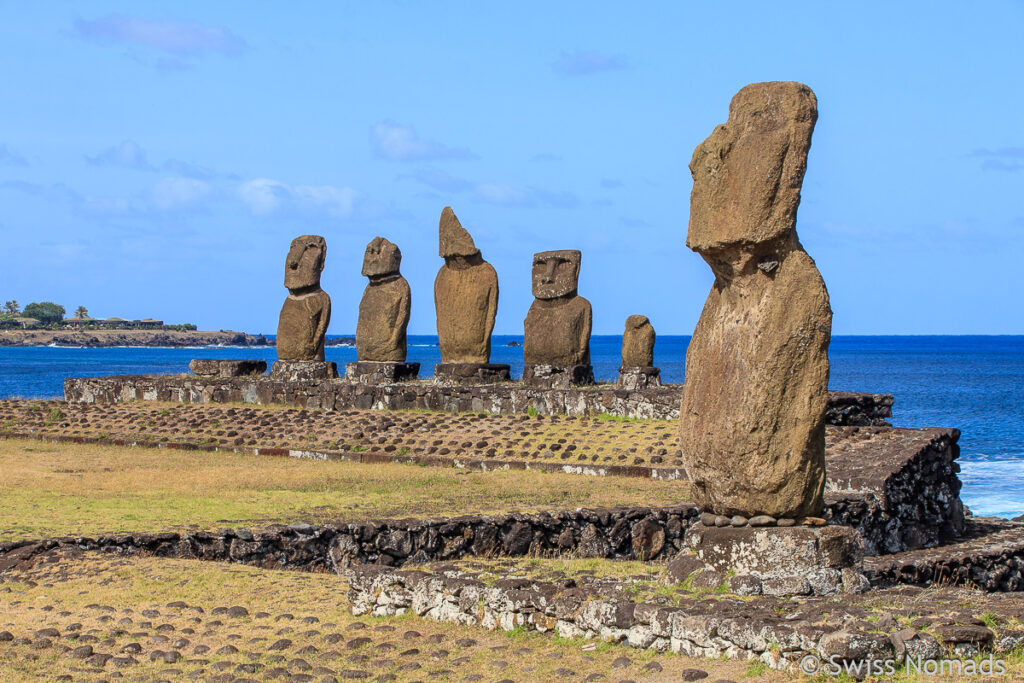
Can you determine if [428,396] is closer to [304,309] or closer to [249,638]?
[304,309]

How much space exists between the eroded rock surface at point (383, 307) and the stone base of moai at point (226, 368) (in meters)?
3.26

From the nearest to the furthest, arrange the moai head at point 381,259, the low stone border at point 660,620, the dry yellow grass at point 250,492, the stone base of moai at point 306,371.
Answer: the low stone border at point 660,620 < the dry yellow grass at point 250,492 < the moai head at point 381,259 < the stone base of moai at point 306,371

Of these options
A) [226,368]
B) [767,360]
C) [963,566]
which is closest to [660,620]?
[767,360]

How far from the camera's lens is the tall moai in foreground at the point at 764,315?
747cm

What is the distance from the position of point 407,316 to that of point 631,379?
5309 millimetres

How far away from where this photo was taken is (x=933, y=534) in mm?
12578

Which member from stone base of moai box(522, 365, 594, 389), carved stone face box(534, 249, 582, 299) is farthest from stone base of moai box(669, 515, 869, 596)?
carved stone face box(534, 249, 582, 299)

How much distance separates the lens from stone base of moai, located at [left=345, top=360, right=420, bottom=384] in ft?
74.2

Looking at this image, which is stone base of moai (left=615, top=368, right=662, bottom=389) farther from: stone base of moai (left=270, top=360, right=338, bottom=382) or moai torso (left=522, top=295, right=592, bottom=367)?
stone base of moai (left=270, top=360, right=338, bottom=382)

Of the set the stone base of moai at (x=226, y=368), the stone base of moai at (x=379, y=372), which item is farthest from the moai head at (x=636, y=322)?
the stone base of moai at (x=226, y=368)

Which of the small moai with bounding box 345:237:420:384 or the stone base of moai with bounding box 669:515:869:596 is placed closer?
the stone base of moai with bounding box 669:515:869:596

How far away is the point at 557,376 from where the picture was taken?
2117cm

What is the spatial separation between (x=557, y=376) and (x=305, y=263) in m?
7.00

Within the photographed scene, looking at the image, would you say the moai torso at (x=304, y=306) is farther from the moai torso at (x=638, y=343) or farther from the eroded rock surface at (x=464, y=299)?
the moai torso at (x=638, y=343)
